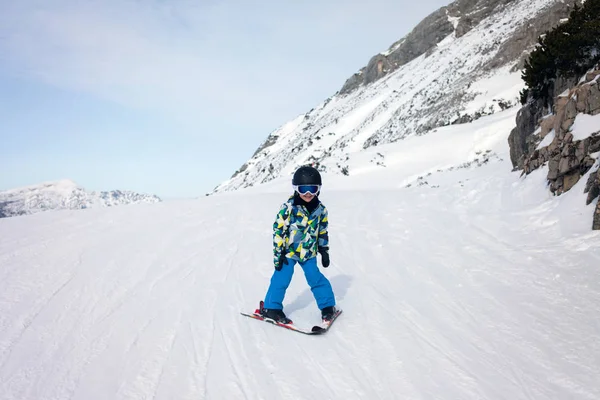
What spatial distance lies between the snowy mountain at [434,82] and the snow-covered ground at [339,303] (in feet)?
49.9

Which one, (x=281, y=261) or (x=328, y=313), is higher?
(x=281, y=261)

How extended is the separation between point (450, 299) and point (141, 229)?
6811 millimetres

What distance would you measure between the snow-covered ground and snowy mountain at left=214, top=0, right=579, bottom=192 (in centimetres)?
1521

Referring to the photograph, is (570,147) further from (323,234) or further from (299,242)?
(299,242)

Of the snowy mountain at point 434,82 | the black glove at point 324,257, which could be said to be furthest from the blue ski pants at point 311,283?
the snowy mountain at point 434,82

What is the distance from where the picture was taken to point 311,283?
421 cm

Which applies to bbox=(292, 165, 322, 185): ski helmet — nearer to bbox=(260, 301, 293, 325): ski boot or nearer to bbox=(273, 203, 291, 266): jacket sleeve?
bbox=(273, 203, 291, 266): jacket sleeve

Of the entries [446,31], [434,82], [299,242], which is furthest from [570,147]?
[446,31]

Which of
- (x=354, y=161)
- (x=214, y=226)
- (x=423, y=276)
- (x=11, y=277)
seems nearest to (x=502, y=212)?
(x=423, y=276)

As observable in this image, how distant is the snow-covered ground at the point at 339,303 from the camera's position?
111 inches

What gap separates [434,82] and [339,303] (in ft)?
127

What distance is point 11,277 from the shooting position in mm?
5215

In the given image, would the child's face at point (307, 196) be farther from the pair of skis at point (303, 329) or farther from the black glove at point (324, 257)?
the pair of skis at point (303, 329)

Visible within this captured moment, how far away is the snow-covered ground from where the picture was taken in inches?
111
